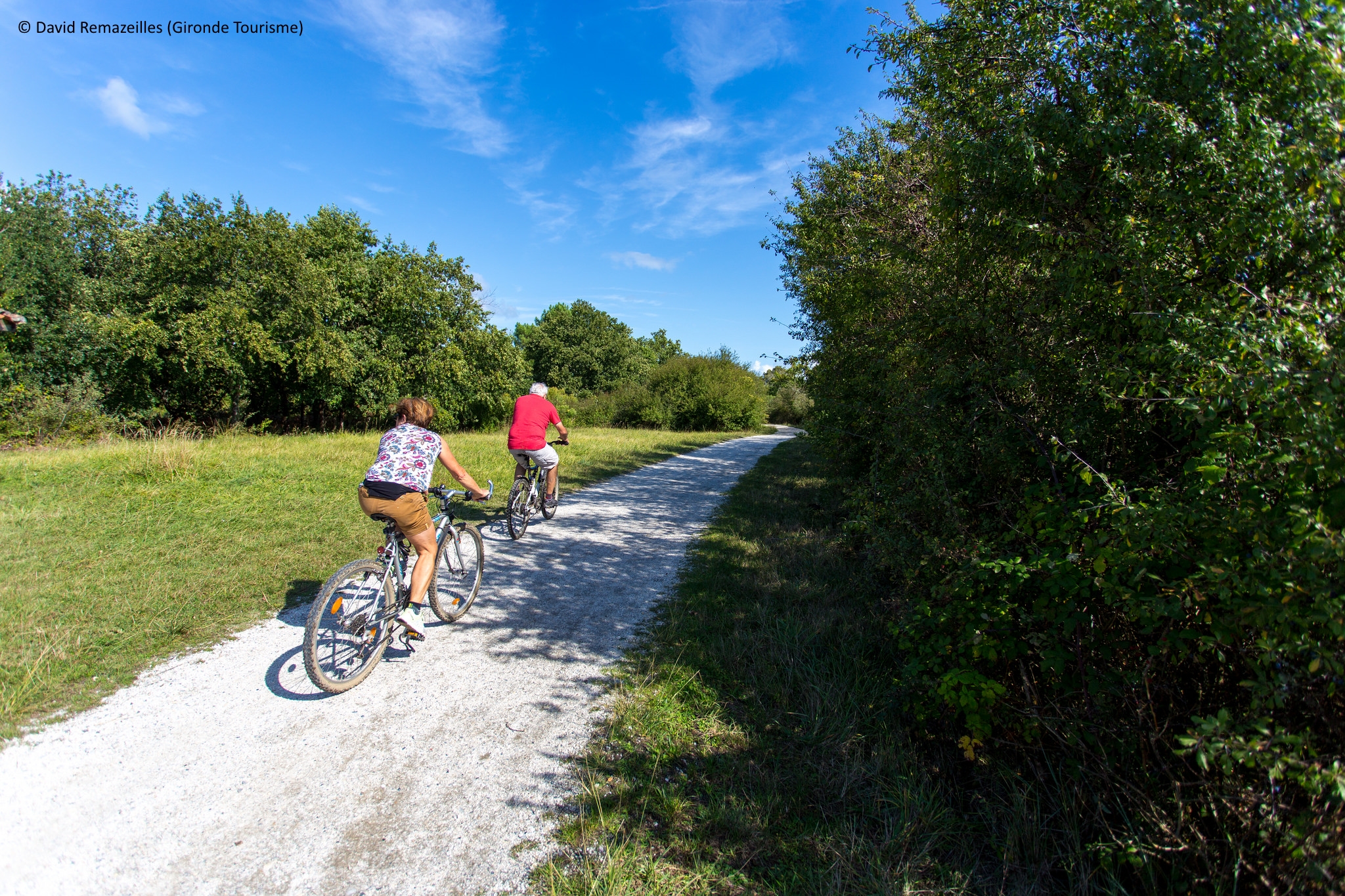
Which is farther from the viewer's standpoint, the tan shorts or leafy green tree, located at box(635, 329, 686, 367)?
leafy green tree, located at box(635, 329, 686, 367)

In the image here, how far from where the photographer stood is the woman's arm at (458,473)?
4158mm

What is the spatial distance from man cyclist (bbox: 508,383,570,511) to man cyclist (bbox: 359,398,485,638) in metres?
3.75

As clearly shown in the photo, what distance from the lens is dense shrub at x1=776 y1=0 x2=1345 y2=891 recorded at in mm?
1854

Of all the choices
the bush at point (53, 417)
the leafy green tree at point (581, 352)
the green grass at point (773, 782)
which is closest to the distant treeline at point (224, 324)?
the bush at point (53, 417)

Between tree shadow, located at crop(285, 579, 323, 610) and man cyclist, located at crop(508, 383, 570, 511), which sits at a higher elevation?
man cyclist, located at crop(508, 383, 570, 511)

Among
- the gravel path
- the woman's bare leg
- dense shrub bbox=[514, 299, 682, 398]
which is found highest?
dense shrub bbox=[514, 299, 682, 398]

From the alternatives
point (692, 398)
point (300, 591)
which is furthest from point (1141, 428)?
point (692, 398)

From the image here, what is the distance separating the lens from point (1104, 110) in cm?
303

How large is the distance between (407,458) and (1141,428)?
4459 millimetres

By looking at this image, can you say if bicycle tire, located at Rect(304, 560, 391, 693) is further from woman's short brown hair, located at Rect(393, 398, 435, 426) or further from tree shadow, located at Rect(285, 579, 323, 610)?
tree shadow, located at Rect(285, 579, 323, 610)

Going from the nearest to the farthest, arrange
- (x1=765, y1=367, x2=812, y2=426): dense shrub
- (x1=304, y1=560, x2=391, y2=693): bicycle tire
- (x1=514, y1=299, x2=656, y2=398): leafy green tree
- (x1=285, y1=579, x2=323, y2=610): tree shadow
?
(x1=304, y1=560, x2=391, y2=693): bicycle tire
(x1=285, y1=579, x2=323, y2=610): tree shadow
(x1=765, y1=367, x2=812, y2=426): dense shrub
(x1=514, y1=299, x2=656, y2=398): leafy green tree

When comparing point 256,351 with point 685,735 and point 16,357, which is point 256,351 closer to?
point 16,357

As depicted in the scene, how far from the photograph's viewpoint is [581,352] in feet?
193

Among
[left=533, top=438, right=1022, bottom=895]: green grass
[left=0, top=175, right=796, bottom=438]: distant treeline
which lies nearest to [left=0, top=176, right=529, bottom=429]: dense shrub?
[left=0, top=175, right=796, bottom=438]: distant treeline
